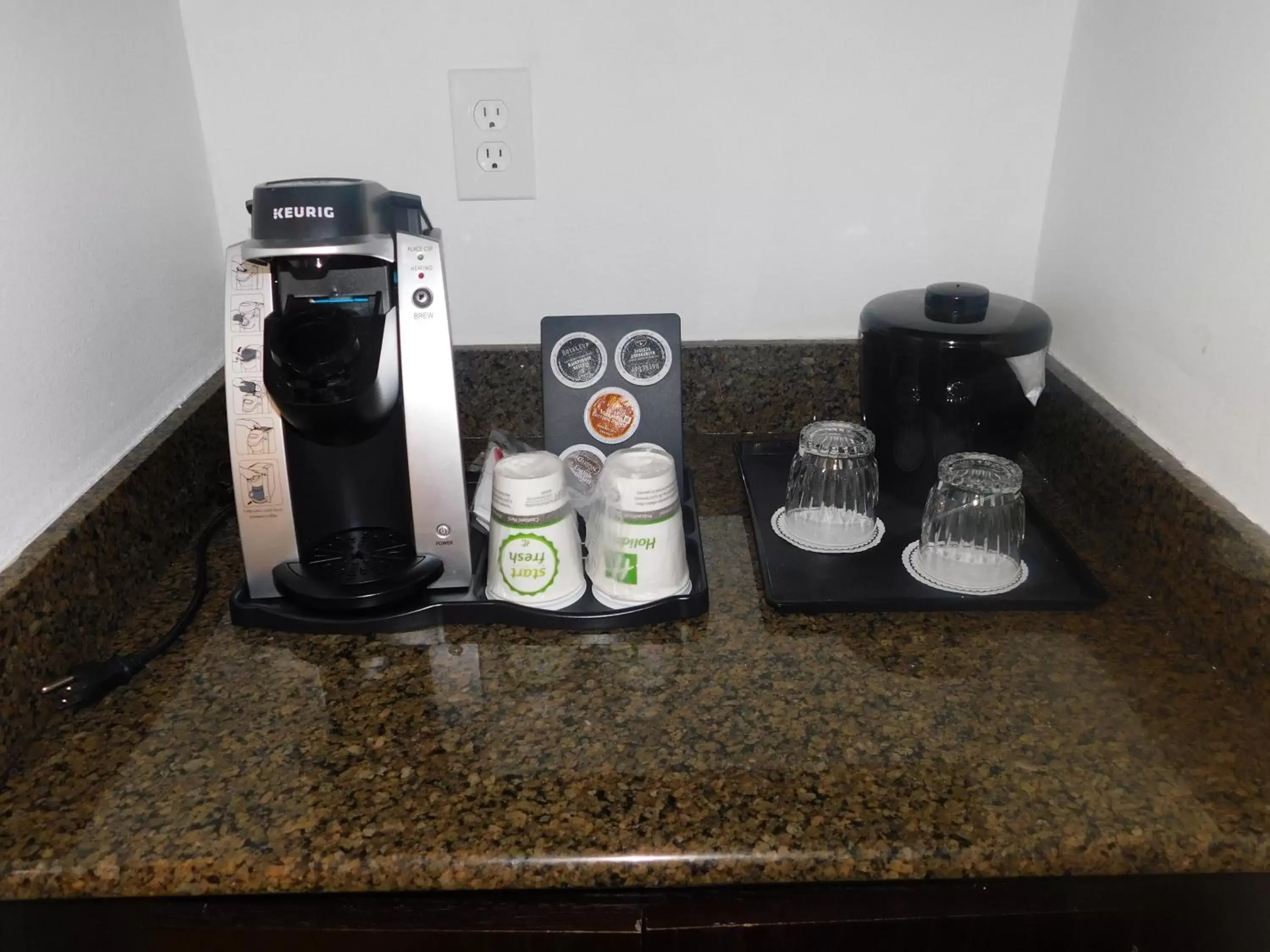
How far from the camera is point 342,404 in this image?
676 mm

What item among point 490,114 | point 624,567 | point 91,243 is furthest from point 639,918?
point 490,114

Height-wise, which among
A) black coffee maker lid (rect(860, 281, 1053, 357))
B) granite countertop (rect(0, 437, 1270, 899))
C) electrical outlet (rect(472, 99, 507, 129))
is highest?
electrical outlet (rect(472, 99, 507, 129))

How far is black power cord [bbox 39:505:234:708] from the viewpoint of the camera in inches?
25.5

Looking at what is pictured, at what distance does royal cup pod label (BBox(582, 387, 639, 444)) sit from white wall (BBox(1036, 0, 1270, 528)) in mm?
450

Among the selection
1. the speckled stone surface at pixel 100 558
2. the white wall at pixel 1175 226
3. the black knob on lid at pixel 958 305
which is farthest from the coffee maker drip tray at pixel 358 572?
the white wall at pixel 1175 226

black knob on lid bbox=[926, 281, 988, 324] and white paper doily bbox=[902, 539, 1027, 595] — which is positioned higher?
black knob on lid bbox=[926, 281, 988, 324]

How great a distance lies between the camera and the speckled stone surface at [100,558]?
2.04ft

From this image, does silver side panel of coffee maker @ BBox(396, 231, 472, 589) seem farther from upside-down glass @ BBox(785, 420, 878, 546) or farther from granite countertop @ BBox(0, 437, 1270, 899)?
upside-down glass @ BBox(785, 420, 878, 546)

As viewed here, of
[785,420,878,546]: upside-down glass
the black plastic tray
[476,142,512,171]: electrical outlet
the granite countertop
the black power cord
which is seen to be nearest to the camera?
the granite countertop

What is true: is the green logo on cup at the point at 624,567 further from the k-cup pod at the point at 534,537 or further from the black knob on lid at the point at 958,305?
the black knob on lid at the point at 958,305

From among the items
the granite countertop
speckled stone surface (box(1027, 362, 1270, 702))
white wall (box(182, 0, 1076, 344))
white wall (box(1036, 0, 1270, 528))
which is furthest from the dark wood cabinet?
white wall (box(182, 0, 1076, 344))

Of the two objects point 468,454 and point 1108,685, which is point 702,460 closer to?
point 468,454

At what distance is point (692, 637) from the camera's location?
0.73 m

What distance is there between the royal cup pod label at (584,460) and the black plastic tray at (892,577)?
0.15 meters
